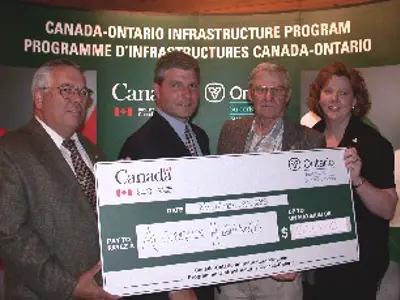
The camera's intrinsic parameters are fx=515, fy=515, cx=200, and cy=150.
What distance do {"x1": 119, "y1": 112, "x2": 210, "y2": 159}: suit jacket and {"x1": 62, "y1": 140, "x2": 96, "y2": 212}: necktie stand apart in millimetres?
253

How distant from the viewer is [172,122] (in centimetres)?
266

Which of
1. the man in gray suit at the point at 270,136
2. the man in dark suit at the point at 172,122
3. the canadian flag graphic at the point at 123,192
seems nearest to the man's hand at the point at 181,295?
the man in dark suit at the point at 172,122

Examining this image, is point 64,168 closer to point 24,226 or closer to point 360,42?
point 24,226

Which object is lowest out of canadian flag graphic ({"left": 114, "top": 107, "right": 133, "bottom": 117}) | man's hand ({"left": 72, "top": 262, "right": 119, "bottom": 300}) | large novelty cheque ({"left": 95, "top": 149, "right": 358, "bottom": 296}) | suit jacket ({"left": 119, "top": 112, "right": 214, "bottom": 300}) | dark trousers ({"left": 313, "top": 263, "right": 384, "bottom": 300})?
dark trousers ({"left": 313, "top": 263, "right": 384, "bottom": 300})

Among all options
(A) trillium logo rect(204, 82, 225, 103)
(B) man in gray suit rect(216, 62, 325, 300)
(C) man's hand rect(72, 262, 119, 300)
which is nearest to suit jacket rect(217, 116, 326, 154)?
(B) man in gray suit rect(216, 62, 325, 300)

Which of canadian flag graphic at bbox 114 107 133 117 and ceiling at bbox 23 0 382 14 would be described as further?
ceiling at bbox 23 0 382 14

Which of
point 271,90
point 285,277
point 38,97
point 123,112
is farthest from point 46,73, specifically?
point 123,112

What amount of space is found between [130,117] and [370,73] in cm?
212

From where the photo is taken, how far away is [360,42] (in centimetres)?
443

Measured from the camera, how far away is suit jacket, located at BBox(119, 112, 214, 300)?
2.48m

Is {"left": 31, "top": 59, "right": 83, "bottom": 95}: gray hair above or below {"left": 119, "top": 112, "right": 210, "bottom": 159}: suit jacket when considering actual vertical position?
above

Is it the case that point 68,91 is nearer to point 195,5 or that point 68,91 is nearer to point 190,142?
point 190,142

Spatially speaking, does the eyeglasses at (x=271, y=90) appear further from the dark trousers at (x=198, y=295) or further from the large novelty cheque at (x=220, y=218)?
the dark trousers at (x=198, y=295)

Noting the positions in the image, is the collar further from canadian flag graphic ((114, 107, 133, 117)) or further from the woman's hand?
canadian flag graphic ((114, 107, 133, 117))
